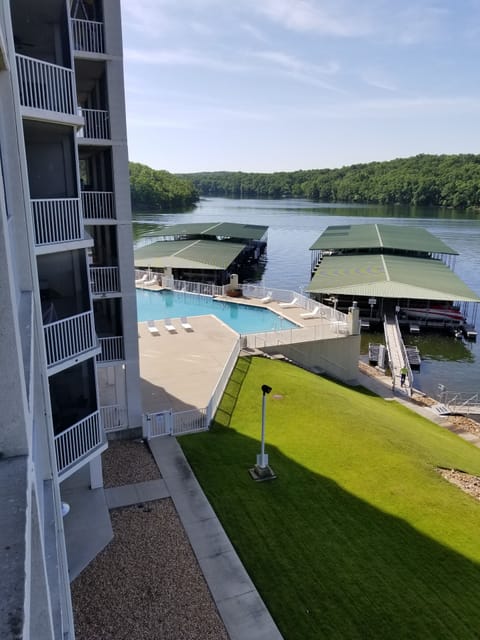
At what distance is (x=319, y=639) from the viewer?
9.52m

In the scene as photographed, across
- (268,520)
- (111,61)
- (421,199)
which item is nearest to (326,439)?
(268,520)

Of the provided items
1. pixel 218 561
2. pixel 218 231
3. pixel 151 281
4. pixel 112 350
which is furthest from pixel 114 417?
pixel 218 231

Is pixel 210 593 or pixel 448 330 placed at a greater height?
pixel 210 593

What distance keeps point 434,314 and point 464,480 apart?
31438mm

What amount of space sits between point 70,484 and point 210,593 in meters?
5.77

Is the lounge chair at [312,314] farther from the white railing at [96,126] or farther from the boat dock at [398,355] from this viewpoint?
the white railing at [96,126]

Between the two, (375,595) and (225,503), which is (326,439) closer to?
(225,503)

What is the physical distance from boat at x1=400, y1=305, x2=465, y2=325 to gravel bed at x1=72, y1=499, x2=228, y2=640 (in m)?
37.8

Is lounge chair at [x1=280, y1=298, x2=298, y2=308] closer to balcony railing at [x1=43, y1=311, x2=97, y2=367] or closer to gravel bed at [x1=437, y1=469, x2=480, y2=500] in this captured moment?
gravel bed at [x1=437, y1=469, x2=480, y2=500]

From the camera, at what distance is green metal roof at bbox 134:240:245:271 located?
49.3 m

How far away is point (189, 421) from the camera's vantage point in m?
17.3

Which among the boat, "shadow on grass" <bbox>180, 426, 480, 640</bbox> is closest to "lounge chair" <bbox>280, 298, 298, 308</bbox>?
the boat

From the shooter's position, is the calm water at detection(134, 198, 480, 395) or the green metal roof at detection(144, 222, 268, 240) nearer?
the calm water at detection(134, 198, 480, 395)

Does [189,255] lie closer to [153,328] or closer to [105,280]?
[153,328]
